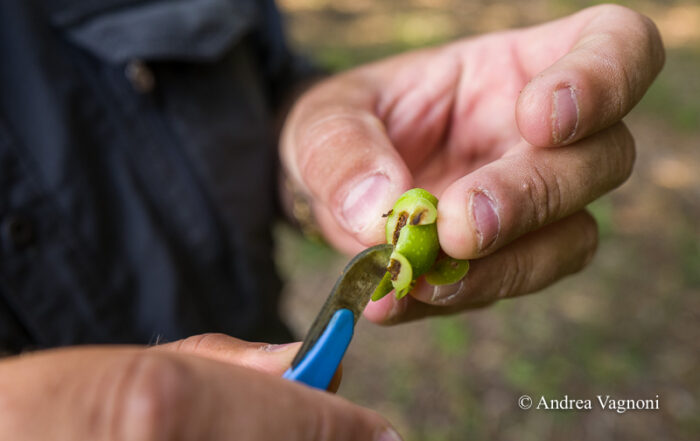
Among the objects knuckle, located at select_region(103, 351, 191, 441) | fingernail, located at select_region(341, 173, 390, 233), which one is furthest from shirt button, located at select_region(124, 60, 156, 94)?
knuckle, located at select_region(103, 351, 191, 441)

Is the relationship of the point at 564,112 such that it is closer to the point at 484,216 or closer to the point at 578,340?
the point at 484,216

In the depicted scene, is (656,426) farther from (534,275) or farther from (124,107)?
(124,107)

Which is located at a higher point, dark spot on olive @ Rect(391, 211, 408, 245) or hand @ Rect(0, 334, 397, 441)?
hand @ Rect(0, 334, 397, 441)

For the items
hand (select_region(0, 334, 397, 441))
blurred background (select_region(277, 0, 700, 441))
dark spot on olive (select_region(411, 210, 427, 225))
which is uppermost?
hand (select_region(0, 334, 397, 441))

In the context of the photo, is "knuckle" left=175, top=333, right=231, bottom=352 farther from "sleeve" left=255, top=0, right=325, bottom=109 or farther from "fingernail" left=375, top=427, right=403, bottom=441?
"sleeve" left=255, top=0, right=325, bottom=109

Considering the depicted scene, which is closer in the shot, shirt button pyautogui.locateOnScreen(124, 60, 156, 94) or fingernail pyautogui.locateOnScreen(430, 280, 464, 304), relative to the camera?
fingernail pyautogui.locateOnScreen(430, 280, 464, 304)

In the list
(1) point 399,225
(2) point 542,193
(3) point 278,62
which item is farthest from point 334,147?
(3) point 278,62

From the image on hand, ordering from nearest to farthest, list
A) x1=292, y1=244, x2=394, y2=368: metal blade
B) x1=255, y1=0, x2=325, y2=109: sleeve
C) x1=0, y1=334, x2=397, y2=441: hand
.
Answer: x1=0, y1=334, x2=397, y2=441: hand < x1=292, y1=244, x2=394, y2=368: metal blade < x1=255, y1=0, x2=325, y2=109: sleeve
